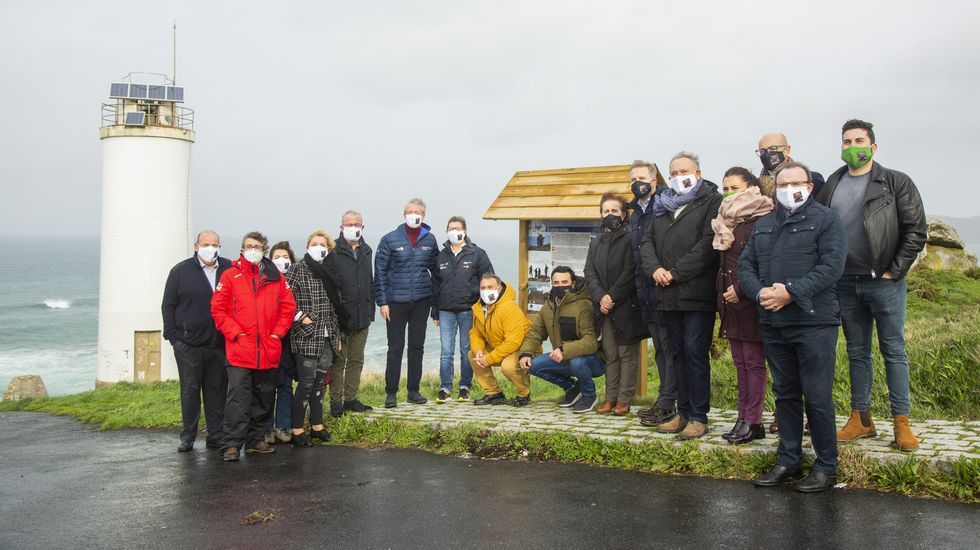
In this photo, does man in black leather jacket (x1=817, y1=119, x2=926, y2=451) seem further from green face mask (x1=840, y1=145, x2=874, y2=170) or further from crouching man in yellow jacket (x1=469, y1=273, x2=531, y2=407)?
crouching man in yellow jacket (x1=469, y1=273, x2=531, y2=407)

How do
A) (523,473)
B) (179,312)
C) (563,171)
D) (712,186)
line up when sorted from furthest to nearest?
(563,171)
(179,312)
(712,186)
(523,473)

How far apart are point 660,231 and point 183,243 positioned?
771 inches

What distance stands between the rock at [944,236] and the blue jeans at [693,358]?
52.3ft

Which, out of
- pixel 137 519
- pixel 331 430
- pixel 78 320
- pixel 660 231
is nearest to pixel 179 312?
pixel 331 430

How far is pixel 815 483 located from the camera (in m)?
5.28

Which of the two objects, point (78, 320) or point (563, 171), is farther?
point (78, 320)

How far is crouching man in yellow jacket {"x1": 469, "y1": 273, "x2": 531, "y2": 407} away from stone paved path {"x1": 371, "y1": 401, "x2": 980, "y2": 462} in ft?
1.04

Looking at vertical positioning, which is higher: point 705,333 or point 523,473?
point 705,333

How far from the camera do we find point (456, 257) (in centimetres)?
915

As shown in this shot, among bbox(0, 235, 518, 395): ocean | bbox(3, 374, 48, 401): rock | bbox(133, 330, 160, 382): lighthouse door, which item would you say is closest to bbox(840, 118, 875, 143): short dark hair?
bbox(0, 235, 518, 395): ocean

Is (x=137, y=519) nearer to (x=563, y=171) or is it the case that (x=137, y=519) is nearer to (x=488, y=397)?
(x=488, y=397)

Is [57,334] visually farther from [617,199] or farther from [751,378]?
[751,378]

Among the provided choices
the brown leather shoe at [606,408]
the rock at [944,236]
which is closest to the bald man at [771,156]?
the brown leather shoe at [606,408]

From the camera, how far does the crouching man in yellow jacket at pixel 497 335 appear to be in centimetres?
864
